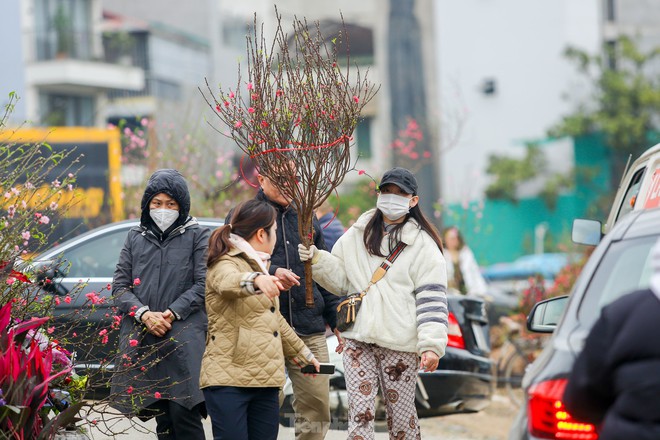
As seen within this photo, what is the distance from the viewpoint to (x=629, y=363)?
3549 mm

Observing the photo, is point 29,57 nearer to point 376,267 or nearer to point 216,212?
point 216,212

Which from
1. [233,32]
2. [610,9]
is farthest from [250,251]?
[233,32]

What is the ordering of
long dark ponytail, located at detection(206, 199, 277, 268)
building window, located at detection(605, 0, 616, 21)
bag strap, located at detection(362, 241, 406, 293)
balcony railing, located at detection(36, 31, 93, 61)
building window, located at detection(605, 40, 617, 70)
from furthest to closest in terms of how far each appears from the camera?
building window, located at detection(605, 0, 616, 21) → balcony railing, located at detection(36, 31, 93, 61) → building window, located at detection(605, 40, 617, 70) → bag strap, located at detection(362, 241, 406, 293) → long dark ponytail, located at detection(206, 199, 277, 268)

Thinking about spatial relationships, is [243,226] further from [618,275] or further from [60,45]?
[60,45]

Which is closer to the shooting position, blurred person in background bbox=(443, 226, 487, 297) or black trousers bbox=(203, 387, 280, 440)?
black trousers bbox=(203, 387, 280, 440)

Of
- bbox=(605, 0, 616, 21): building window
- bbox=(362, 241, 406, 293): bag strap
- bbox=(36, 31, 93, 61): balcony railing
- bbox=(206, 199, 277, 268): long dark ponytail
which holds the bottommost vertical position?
bbox=(362, 241, 406, 293): bag strap

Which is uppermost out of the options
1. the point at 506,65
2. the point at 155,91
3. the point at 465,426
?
the point at 506,65

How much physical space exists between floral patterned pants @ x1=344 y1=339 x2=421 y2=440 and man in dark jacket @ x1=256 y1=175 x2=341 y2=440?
0.52 m

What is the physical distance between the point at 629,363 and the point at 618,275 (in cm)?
88

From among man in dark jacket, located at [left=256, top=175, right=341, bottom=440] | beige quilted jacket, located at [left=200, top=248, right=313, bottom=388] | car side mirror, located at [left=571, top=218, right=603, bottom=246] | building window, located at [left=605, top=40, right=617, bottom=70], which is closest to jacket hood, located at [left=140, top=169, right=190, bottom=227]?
man in dark jacket, located at [left=256, top=175, right=341, bottom=440]

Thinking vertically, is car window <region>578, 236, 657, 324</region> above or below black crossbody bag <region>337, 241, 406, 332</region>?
above

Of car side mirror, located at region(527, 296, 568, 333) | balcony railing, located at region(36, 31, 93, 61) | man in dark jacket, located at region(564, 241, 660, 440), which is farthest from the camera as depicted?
balcony railing, located at region(36, 31, 93, 61)

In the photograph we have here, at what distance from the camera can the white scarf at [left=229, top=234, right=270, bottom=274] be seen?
20.5 ft

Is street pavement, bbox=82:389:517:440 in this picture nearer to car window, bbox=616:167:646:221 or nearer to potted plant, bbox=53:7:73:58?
car window, bbox=616:167:646:221
